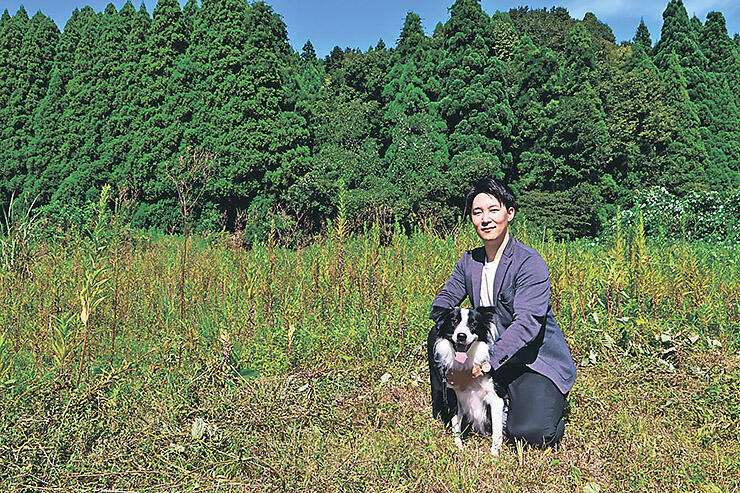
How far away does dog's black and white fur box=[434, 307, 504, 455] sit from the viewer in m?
2.47

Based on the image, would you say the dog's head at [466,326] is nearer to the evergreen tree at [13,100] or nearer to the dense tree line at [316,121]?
the dense tree line at [316,121]

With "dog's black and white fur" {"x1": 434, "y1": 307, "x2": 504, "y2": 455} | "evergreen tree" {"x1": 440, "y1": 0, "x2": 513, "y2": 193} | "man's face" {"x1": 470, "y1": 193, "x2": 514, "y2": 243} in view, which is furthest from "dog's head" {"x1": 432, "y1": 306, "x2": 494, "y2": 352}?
"evergreen tree" {"x1": 440, "y1": 0, "x2": 513, "y2": 193}

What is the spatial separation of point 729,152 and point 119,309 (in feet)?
77.7

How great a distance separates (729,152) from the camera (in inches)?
832

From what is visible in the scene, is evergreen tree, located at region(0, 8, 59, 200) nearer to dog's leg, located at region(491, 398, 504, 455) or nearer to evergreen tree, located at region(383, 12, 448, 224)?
evergreen tree, located at region(383, 12, 448, 224)

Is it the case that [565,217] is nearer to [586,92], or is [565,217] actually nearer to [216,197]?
[586,92]

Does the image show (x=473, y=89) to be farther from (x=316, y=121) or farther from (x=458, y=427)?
(x=458, y=427)

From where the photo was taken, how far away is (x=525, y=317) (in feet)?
8.21

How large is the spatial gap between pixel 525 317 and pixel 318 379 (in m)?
1.44

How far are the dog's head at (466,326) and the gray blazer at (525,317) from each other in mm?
70

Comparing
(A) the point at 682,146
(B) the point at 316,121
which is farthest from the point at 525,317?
(A) the point at 682,146

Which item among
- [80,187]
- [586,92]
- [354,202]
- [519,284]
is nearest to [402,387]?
[519,284]

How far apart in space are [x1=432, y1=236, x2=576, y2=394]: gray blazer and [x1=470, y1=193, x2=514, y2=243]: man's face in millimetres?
112

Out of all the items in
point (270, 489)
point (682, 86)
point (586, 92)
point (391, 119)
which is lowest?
point (270, 489)
